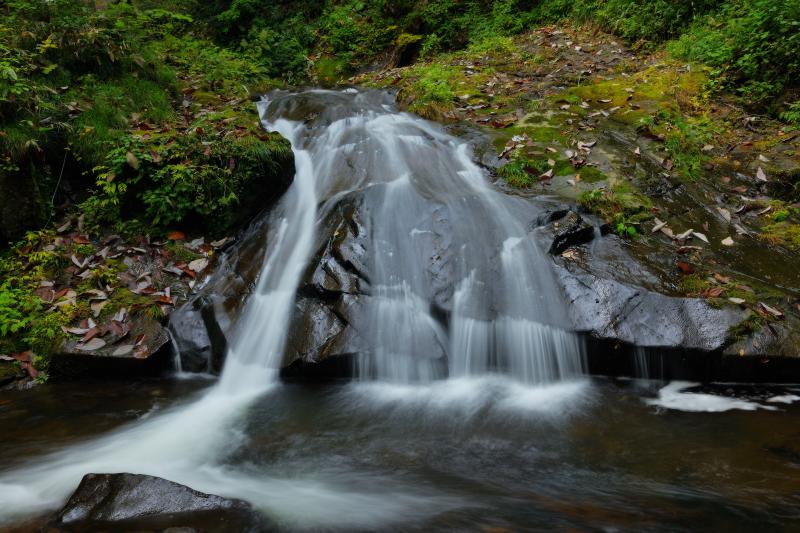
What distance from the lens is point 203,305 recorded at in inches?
A: 204

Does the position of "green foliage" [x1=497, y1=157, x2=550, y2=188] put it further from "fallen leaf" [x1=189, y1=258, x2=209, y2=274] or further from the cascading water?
"fallen leaf" [x1=189, y1=258, x2=209, y2=274]

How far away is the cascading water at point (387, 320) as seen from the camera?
3301mm

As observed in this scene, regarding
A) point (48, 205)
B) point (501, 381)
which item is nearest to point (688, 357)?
point (501, 381)

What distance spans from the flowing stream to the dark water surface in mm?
19

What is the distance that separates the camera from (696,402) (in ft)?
13.0

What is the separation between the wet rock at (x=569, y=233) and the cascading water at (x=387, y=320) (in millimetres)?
264

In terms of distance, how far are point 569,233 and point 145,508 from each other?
186 inches

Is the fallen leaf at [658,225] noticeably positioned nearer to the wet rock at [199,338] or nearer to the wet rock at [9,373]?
the wet rock at [199,338]

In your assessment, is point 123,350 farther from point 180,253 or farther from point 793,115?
point 793,115

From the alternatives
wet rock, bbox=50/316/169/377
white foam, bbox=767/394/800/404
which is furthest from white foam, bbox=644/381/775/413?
wet rock, bbox=50/316/169/377

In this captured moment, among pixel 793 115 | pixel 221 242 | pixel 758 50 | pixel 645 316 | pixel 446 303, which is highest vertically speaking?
pixel 758 50

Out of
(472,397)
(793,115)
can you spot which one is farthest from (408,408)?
(793,115)

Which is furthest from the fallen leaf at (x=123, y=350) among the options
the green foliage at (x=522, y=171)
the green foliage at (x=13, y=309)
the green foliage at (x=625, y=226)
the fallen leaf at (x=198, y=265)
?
the green foliage at (x=625, y=226)

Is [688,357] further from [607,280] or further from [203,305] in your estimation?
[203,305]
